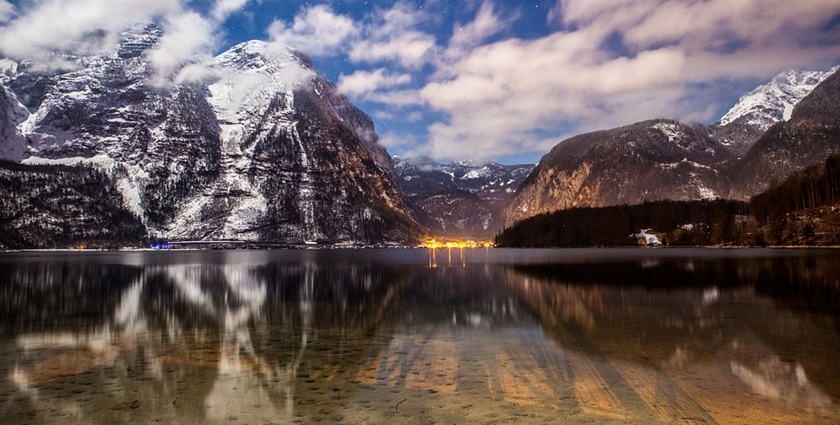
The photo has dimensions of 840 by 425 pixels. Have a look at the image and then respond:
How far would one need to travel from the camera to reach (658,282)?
→ 60.2 meters

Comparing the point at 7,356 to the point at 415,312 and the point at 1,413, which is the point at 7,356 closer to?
the point at 1,413

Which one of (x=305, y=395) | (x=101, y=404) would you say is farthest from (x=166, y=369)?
(x=305, y=395)

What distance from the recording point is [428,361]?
21484 millimetres

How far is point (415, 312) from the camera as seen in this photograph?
3772 centimetres

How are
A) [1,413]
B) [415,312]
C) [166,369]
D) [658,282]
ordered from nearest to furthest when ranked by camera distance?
1. [1,413]
2. [166,369]
3. [415,312]
4. [658,282]

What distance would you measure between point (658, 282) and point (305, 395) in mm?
53085

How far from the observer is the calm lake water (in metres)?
15.1

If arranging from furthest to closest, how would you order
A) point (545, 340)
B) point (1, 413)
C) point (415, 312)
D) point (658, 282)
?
1. point (658, 282)
2. point (415, 312)
3. point (545, 340)
4. point (1, 413)

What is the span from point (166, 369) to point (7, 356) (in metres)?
8.77

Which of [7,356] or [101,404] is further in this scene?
[7,356]

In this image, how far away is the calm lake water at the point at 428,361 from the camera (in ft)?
49.7

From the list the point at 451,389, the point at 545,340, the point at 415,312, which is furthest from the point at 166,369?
the point at 415,312

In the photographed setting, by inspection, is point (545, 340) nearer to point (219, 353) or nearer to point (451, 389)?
point (451, 389)

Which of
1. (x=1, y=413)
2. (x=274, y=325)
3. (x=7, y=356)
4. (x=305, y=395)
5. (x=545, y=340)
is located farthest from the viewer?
(x=274, y=325)
